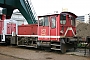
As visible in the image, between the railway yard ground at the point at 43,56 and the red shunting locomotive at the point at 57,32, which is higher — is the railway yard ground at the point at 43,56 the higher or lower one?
the lower one

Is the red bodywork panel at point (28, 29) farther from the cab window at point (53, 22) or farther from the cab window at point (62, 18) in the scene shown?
the cab window at point (62, 18)

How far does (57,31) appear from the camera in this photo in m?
11.5

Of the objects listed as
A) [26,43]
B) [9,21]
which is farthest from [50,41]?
[9,21]

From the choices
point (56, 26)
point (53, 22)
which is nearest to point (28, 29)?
point (53, 22)

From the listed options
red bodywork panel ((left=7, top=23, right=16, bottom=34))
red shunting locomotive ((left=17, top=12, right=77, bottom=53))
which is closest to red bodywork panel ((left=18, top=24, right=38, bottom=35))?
red shunting locomotive ((left=17, top=12, right=77, bottom=53))

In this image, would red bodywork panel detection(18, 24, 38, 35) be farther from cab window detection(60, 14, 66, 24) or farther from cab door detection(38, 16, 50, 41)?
cab window detection(60, 14, 66, 24)

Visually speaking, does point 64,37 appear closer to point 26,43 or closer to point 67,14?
point 67,14

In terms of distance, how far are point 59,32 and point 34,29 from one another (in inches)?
143

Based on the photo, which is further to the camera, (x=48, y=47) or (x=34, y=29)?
(x=34, y=29)

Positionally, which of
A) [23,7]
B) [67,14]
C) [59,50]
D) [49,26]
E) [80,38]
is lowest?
[59,50]

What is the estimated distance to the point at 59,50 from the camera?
1180 cm

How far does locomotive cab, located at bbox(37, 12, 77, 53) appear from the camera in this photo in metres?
11.5

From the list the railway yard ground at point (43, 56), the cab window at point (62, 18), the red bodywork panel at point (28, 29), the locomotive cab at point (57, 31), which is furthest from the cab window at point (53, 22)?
the red bodywork panel at point (28, 29)

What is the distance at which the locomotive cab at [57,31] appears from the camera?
11461 millimetres
